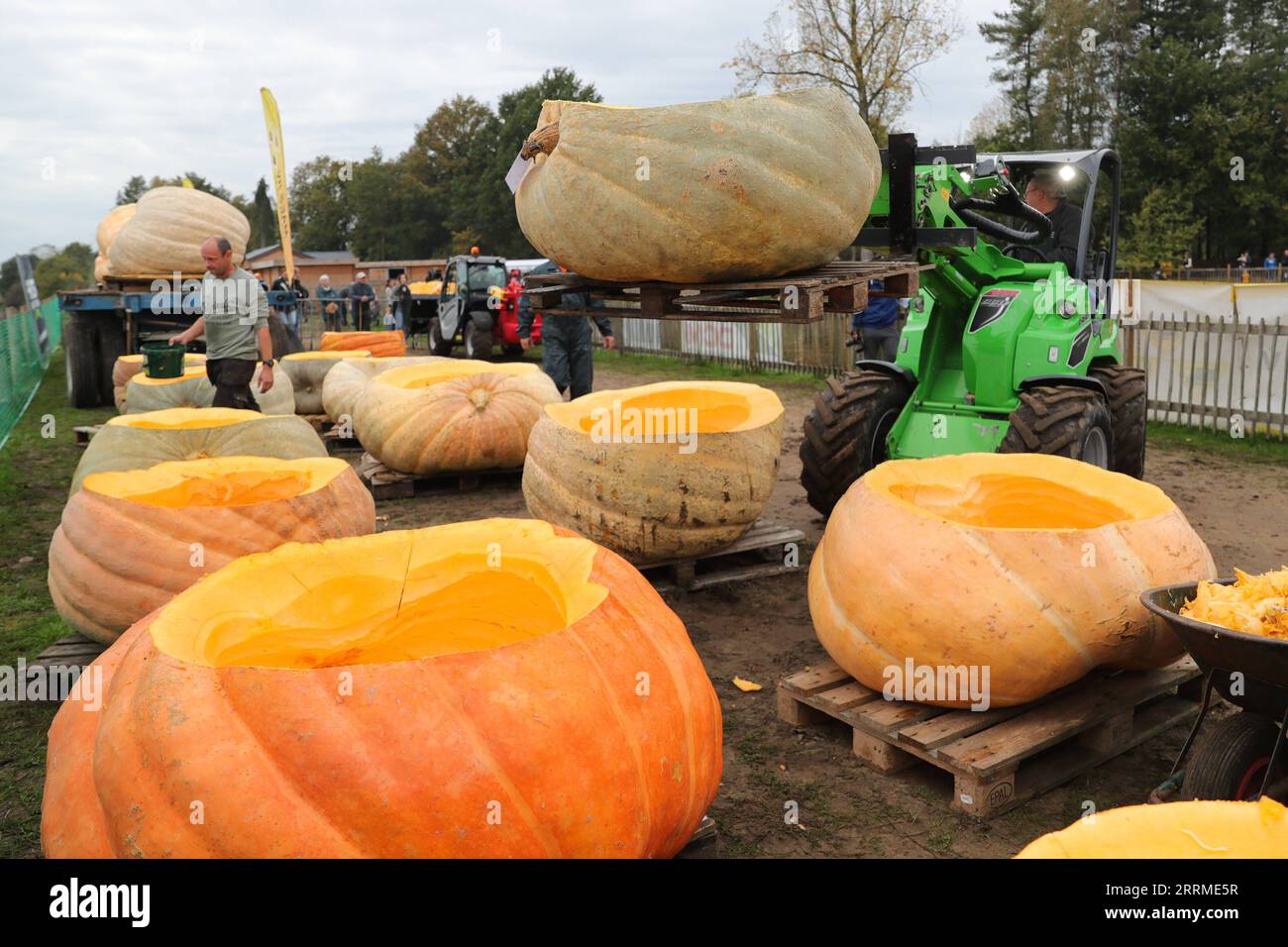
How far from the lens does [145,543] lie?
13.1ft

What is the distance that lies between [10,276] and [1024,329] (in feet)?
149

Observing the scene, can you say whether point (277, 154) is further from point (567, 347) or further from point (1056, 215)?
point (1056, 215)

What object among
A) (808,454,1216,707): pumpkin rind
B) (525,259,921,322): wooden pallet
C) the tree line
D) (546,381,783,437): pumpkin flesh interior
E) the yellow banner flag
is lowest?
(808,454,1216,707): pumpkin rind

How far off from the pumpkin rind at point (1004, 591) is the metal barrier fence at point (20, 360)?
10.1 metres

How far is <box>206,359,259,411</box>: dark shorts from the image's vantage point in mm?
7324

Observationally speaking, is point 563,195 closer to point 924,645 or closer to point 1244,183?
point 924,645

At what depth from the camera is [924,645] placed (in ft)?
11.7

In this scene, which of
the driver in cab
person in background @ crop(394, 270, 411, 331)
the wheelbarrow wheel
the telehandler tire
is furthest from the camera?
person in background @ crop(394, 270, 411, 331)

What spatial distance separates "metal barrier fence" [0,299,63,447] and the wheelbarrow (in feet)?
37.1

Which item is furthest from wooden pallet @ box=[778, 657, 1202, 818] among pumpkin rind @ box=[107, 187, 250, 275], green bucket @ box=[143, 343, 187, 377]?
pumpkin rind @ box=[107, 187, 250, 275]

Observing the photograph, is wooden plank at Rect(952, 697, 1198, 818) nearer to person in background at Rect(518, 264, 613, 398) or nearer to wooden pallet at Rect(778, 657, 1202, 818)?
wooden pallet at Rect(778, 657, 1202, 818)

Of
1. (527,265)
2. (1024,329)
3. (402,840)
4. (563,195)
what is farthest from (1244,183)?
(402,840)

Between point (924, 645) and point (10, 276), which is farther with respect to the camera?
point (10, 276)

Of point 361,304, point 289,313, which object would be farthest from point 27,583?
point 361,304
